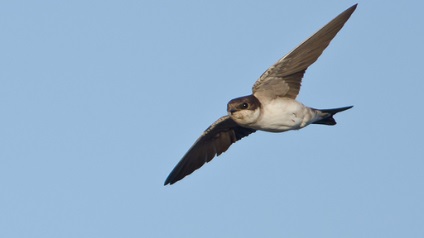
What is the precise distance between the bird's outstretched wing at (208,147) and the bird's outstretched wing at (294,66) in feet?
6.84

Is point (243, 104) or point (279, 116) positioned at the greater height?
point (243, 104)

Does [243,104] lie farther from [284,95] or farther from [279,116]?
[284,95]

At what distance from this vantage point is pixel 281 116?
1902 centimetres

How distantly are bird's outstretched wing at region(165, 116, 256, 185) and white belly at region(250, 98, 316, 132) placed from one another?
1997mm

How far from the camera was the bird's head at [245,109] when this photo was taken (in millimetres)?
18703

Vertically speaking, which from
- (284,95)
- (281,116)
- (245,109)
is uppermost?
(284,95)

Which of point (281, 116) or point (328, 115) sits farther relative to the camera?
point (328, 115)

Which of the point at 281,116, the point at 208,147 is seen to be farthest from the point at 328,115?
the point at 208,147

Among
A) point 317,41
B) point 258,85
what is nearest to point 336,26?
point 317,41

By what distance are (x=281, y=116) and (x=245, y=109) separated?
0.67 m

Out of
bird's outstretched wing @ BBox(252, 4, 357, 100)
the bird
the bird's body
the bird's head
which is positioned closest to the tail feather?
the bird

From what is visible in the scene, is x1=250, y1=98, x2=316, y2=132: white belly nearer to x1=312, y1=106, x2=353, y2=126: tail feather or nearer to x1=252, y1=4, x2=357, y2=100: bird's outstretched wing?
x1=252, y1=4, x2=357, y2=100: bird's outstretched wing

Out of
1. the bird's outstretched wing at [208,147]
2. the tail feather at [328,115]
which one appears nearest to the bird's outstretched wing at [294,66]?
the tail feather at [328,115]

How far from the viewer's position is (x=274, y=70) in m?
18.7
